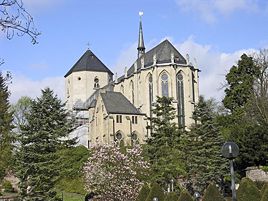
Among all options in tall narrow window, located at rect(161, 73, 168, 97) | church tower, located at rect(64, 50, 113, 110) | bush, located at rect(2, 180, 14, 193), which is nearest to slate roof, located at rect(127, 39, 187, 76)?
tall narrow window, located at rect(161, 73, 168, 97)

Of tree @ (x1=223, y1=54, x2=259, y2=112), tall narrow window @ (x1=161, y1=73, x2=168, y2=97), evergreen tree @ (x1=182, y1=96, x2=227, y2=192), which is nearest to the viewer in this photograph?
evergreen tree @ (x1=182, y1=96, x2=227, y2=192)

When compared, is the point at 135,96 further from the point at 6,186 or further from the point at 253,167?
the point at 253,167

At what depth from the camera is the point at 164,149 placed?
3731cm

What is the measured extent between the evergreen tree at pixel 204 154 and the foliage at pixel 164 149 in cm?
132

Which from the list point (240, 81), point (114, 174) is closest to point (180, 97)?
point (240, 81)

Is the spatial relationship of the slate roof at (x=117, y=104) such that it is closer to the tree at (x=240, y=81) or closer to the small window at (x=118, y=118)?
the small window at (x=118, y=118)

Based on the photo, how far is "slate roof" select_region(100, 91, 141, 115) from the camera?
73.0m

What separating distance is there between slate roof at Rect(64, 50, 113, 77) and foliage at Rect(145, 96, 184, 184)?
57.4 m

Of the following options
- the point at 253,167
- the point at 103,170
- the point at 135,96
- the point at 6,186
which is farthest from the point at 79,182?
the point at 135,96

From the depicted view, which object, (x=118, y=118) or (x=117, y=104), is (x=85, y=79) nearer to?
(x=117, y=104)

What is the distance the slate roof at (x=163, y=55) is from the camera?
253 ft

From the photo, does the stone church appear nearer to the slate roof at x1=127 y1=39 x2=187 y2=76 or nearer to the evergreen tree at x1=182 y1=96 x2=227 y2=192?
the slate roof at x1=127 y1=39 x2=187 y2=76

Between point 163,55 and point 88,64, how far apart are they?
895 inches

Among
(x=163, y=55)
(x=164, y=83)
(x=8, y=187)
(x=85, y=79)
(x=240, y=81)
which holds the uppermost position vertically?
(x=163, y=55)
